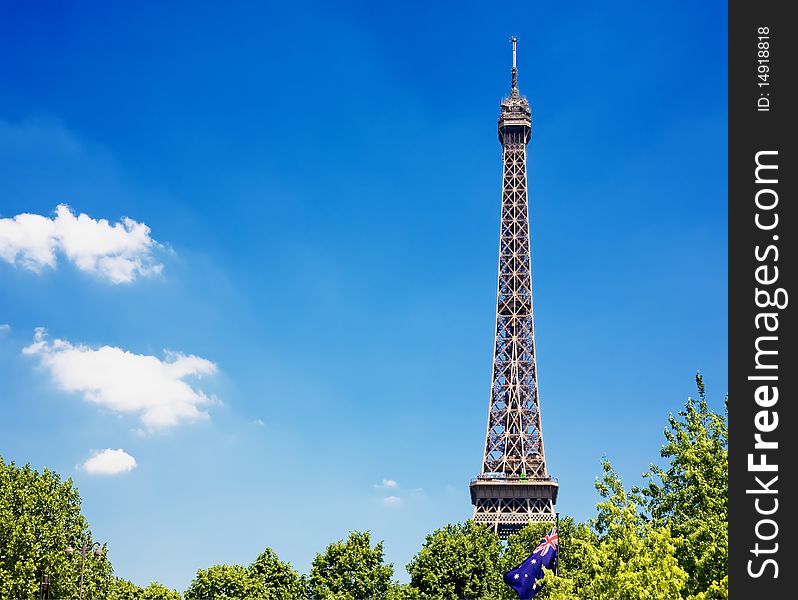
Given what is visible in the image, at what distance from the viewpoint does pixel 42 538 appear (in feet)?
162

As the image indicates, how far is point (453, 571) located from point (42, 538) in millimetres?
26990

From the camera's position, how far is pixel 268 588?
60.7 m

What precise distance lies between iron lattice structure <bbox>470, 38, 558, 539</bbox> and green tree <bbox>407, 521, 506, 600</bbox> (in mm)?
27095

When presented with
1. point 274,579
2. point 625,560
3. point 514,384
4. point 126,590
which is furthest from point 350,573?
point 514,384

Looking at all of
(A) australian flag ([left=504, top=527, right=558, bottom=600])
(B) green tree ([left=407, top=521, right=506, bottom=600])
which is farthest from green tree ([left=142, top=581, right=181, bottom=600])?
(A) australian flag ([left=504, top=527, right=558, bottom=600])

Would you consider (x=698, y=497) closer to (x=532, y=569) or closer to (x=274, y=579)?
(x=532, y=569)
